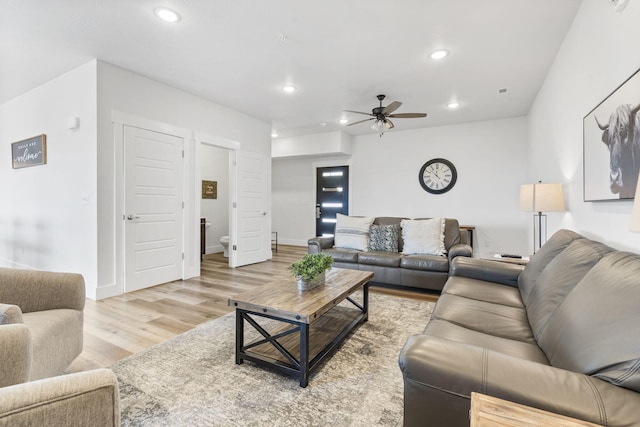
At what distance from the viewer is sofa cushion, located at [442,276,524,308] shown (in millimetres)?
2035

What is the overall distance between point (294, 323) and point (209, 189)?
17.6 ft

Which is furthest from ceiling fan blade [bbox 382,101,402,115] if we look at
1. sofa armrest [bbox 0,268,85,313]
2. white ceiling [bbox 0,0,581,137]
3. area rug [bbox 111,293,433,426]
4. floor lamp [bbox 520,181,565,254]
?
sofa armrest [bbox 0,268,85,313]

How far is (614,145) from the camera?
171 centimetres

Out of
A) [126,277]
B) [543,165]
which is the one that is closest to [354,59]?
[543,165]

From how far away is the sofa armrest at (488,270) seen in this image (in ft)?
7.82

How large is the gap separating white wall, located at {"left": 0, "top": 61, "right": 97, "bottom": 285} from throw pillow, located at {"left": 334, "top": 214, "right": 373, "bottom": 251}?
3.04 metres

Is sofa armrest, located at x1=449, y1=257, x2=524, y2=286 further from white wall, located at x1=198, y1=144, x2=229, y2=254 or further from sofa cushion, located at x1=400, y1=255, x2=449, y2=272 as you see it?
white wall, located at x1=198, y1=144, x2=229, y2=254

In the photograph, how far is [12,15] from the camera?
241cm

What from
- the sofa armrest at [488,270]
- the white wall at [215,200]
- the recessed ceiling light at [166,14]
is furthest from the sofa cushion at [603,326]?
the white wall at [215,200]

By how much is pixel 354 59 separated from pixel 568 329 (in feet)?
9.66

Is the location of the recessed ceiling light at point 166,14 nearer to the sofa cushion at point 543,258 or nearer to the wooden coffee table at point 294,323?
the wooden coffee table at point 294,323

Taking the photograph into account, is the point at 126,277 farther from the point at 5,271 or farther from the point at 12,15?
the point at 12,15

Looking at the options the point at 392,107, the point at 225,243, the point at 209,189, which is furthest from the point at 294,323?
the point at 209,189

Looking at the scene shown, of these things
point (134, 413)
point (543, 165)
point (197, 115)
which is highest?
point (197, 115)
